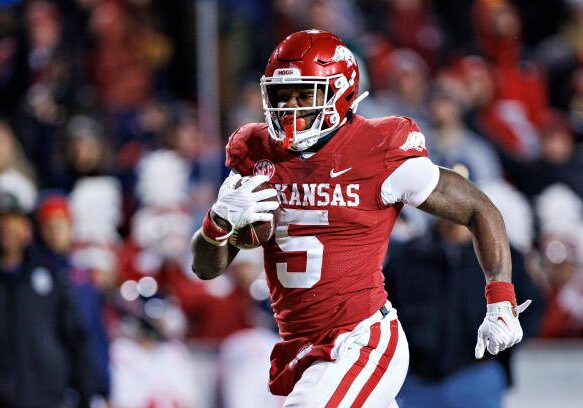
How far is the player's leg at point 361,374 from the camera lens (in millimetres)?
3902

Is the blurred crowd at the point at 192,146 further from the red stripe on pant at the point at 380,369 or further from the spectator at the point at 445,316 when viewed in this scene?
the red stripe on pant at the point at 380,369

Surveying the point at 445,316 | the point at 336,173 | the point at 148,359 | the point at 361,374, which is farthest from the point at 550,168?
the point at 361,374

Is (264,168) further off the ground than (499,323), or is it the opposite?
(264,168)

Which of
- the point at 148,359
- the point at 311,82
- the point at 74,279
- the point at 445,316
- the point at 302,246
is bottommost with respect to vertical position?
the point at 148,359

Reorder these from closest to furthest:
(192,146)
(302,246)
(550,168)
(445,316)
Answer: (302,246) < (445,316) < (550,168) < (192,146)

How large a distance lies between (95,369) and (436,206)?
2.97 m

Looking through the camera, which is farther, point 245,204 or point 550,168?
point 550,168

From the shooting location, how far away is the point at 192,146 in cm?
876

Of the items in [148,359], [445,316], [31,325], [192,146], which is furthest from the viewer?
[192,146]

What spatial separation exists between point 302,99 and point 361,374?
857 millimetres

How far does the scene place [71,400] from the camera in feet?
22.0

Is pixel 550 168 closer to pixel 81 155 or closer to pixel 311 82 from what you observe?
pixel 81 155

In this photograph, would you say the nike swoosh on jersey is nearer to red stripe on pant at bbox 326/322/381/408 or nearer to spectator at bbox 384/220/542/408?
red stripe on pant at bbox 326/322/381/408

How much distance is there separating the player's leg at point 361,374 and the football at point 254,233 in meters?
0.40
